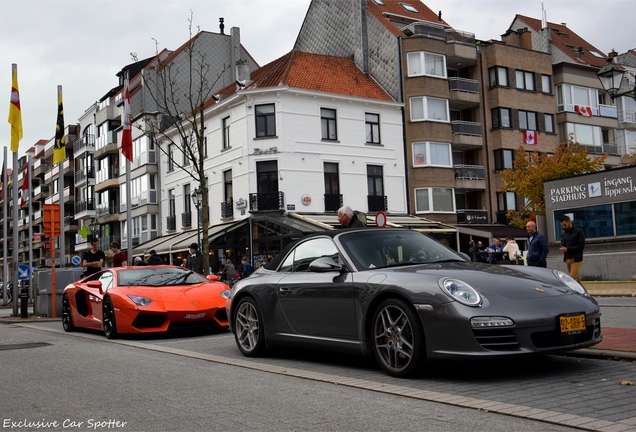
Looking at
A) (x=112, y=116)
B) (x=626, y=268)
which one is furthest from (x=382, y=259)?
(x=112, y=116)

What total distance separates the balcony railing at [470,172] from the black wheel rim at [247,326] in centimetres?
3589

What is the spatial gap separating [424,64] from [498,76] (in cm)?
562

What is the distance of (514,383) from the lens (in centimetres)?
608

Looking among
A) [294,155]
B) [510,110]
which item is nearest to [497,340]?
[294,155]

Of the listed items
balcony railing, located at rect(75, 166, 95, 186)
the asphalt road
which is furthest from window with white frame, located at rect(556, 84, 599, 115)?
the asphalt road

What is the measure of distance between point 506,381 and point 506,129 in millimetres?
40692

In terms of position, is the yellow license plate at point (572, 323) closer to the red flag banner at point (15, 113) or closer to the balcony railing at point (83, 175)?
the red flag banner at point (15, 113)

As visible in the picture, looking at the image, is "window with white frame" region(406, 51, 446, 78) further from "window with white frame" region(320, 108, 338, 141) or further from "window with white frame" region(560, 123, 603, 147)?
"window with white frame" region(560, 123, 603, 147)

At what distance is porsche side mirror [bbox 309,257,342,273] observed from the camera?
7.29 metres

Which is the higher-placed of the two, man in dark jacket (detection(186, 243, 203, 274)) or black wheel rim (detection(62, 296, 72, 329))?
man in dark jacket (detection(186, 243, 203, 274))

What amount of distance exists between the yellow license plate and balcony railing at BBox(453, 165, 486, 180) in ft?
124

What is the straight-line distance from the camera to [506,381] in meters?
6.19

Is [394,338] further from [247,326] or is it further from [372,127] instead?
[372,127]

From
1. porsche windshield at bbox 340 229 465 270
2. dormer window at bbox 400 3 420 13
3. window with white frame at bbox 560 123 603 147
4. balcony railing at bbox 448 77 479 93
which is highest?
dormer window at bbox 400 3 420 13
